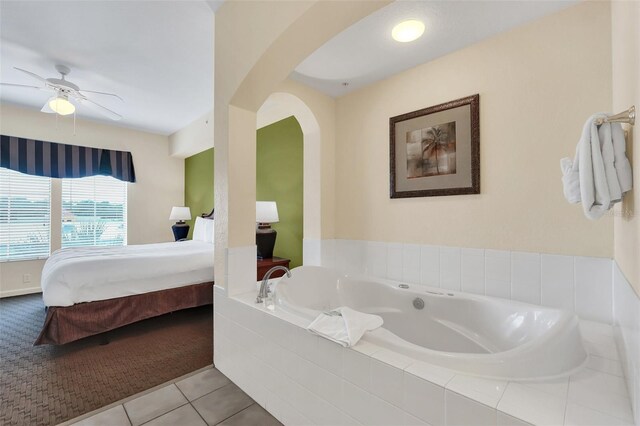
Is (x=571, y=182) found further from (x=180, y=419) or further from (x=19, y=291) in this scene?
(x=19, y=291)

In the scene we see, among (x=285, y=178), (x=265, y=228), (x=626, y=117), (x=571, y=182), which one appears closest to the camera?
(x=626, y=117)

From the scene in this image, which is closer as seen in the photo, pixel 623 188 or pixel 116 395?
pixel 623 188

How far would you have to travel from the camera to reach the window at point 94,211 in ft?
14.3

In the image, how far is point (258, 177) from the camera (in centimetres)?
381

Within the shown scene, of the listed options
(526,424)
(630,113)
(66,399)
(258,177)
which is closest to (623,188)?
(630,113)

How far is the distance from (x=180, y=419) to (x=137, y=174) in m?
4.67

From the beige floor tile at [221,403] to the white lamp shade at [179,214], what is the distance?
3.69 m

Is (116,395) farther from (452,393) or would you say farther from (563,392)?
(563,392)

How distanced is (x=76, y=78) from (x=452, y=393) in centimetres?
433

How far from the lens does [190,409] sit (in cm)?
160

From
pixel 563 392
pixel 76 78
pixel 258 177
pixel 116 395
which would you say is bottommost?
pixel 116 395

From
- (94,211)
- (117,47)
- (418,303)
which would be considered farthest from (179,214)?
(418,303)

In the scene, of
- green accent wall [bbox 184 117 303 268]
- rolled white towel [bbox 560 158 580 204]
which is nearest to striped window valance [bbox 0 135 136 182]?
green accent wall [bbox 184 117 303 268]

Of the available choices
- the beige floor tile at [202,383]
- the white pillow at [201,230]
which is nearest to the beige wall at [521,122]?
the beige floor tile at [202,383]
